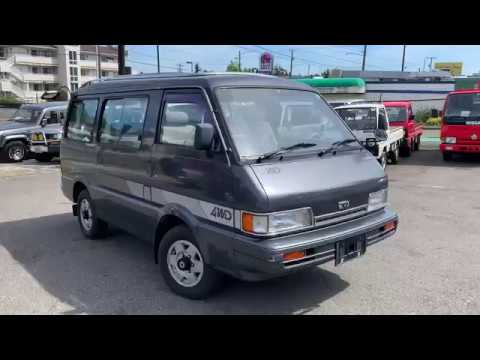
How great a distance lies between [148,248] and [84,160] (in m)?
1.50

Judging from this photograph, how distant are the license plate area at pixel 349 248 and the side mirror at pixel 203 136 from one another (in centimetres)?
144

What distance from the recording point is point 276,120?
4188mm

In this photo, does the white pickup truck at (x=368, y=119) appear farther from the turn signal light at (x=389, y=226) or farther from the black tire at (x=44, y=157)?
the black tire at (x=44, y=157)

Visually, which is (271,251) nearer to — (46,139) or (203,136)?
(203,136)

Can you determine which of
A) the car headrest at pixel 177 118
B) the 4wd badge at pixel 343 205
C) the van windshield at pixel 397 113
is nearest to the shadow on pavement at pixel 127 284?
the 4wd badge at pixel 343 205

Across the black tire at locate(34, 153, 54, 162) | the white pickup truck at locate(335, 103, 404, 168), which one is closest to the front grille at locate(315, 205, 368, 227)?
the white pickup truck at locate(335, 103, 404, 168)

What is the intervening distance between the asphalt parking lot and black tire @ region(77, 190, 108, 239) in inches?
5.2

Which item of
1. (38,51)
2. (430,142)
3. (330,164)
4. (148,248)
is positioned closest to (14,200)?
(148,248)

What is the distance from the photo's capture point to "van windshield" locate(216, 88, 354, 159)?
389 centimetres

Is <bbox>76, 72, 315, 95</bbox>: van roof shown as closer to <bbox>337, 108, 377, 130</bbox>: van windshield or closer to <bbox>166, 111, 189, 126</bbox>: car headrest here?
<bbox>166, 111, 189, 126</bbox>: car headrest

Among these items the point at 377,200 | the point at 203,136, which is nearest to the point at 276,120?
the point at 203,136

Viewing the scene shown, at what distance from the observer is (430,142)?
2066 cm

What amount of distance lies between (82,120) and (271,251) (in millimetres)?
3923

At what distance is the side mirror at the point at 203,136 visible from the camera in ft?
12.1
